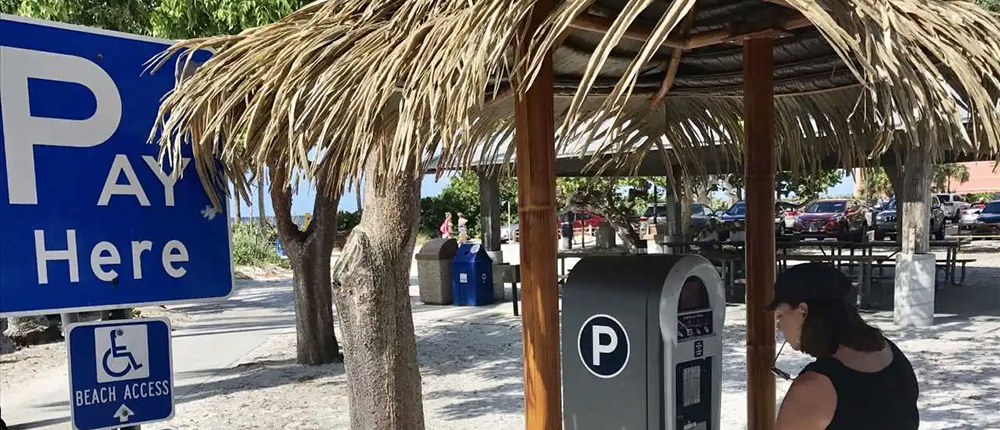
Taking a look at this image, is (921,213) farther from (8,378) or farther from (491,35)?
(8,378)

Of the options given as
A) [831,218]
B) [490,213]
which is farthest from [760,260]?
[831,218]

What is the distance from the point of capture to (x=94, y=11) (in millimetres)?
7258

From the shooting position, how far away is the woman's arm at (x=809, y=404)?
7.17ft

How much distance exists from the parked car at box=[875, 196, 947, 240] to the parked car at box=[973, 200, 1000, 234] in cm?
153

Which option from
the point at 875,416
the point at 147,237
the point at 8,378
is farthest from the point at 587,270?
the point at 8,378

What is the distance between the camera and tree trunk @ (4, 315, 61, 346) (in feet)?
33.9

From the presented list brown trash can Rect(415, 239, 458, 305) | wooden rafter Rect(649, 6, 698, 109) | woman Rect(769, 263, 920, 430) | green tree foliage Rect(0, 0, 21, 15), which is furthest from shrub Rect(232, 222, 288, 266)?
woman Rect(769, 263, 920, 430)

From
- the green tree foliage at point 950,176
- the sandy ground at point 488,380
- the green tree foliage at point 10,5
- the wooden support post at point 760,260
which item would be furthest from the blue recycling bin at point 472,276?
the green tree foliage at point 950,176

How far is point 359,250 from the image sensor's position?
4.28 metres

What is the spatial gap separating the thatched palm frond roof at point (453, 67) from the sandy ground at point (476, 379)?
3690 mm

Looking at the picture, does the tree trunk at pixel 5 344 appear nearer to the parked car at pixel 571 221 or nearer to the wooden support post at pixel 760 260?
the wooden support post at pixel 760 260

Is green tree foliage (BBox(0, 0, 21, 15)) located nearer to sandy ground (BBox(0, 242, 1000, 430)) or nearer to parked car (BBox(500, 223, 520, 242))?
sandy ground (BBox(0, 242, 1000, 430))

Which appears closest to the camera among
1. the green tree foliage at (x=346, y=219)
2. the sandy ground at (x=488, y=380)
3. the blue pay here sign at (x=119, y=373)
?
the blue pay here sign at (x=119, y=373)

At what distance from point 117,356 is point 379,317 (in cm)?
240
